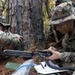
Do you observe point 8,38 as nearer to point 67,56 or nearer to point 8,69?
point 8,69

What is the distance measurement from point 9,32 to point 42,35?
61 cm

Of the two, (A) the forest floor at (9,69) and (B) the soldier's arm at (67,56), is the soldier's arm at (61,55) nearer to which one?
(B) the soldier's arm at (67,56)

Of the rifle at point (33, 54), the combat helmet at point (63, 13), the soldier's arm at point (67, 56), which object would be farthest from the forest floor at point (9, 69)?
the combat helmet at point (63, 13)

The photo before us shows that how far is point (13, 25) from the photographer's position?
14.4 ft

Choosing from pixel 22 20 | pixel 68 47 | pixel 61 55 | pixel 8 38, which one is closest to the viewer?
pixel 61 55

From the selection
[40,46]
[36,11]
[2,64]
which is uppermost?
[36,11]

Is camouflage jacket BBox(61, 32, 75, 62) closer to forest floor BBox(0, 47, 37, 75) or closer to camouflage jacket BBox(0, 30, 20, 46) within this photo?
forest floor BBox(0, 47, 37, 75)

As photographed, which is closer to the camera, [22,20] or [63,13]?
[63,13]

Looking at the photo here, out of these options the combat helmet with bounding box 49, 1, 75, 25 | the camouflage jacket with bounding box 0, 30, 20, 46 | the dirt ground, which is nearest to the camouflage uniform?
the combat helmet with bounding box 49, 1, 75, 25

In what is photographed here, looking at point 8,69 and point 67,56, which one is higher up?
point 67,56

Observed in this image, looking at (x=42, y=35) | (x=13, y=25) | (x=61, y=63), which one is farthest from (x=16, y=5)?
(x=61, y=63)

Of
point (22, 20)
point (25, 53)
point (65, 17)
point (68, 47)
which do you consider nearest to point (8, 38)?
point (22, 20)

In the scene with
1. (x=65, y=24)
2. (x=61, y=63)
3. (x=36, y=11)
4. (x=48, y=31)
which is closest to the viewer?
(x=65, y=24)

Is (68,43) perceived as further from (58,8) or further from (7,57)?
(7,57)
